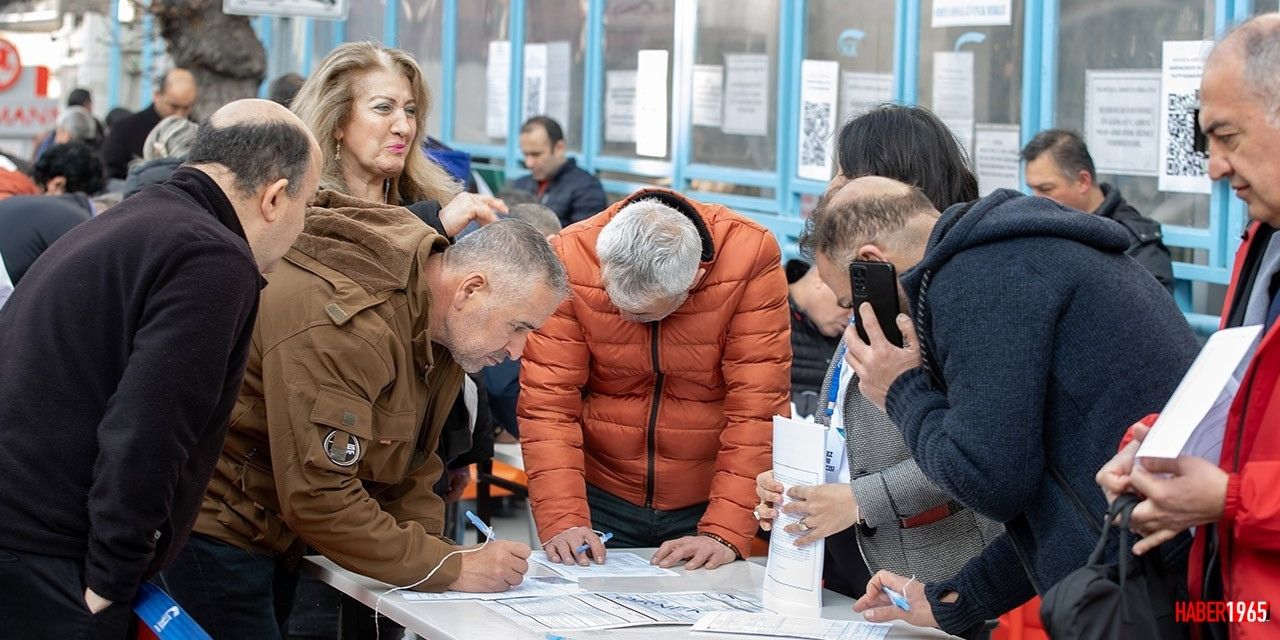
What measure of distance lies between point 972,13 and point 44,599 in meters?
5.18

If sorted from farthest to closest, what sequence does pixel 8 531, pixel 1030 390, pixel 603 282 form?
pixel 603 282 < pixel 8 531 < pixel 1030 390

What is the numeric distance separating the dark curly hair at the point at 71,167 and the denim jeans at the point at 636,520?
3.94m

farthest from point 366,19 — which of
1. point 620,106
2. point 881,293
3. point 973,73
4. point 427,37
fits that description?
point 881,293

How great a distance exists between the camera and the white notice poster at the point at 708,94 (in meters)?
9.19

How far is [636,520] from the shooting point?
13.3 ft

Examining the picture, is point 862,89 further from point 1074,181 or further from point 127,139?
point 127,139

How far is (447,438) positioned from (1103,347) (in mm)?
1984

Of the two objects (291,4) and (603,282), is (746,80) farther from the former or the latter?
(603,282)

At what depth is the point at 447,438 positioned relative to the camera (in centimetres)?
396

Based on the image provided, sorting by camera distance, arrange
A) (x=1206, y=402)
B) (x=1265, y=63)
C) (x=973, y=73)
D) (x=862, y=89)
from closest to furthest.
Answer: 1. (x=1206, y=402)
2. (x=1265, y=63)
3. (x=973, y=73)
4. (x=862, y=89)

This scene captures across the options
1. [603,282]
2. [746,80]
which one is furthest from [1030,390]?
[746,80]

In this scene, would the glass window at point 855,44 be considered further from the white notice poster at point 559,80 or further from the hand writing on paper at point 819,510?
the hand writing on paper at point 819,510

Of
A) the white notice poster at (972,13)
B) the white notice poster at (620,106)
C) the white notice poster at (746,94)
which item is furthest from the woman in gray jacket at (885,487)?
the white notice poster at (620,106)

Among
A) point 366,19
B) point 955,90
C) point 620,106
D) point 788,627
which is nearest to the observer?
point 788,627
